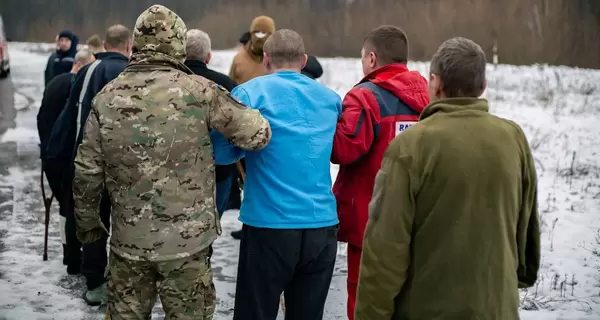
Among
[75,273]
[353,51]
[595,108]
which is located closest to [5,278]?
[75,273]

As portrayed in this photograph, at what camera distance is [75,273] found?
188 inches

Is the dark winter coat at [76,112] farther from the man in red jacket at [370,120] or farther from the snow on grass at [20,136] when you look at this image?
the snow on grass at [20,136]

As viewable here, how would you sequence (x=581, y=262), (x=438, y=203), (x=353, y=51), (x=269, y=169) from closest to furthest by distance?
(x=438, y=203) → (x=269, y=169) → (x=581, y=262) → (x=353, y=51)

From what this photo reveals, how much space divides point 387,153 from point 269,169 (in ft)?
3.13

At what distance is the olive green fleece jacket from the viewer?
201cm

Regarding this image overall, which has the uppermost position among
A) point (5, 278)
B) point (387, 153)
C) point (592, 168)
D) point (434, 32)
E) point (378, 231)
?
point (434, 32)


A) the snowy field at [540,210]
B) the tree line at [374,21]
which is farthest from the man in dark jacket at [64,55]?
the tree line at [374,21]

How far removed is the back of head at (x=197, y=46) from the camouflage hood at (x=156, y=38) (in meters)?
1.64

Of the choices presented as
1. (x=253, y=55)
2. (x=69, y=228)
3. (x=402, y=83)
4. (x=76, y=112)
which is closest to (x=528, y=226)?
(x=402, y=83)

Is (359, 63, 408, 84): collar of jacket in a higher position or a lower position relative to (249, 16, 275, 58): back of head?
lower

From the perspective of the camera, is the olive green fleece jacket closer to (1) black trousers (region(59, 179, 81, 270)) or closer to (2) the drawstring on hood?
(1) black trousers (region(59, 179, 81, 270))

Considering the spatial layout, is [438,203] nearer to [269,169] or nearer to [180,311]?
[269,169]

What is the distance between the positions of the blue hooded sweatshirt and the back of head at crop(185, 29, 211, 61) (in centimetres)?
150

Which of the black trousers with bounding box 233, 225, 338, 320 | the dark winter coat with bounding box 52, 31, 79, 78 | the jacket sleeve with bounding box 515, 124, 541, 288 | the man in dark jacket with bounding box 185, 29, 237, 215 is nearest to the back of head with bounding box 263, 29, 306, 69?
the black trousers with bounding box 233, 225, 338, 320
